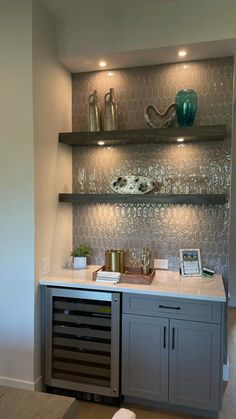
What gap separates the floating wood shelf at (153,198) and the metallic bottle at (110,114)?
0.62 metres

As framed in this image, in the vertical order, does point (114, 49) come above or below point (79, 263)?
above

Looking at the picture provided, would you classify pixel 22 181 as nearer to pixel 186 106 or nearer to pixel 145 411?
pixel 186 106

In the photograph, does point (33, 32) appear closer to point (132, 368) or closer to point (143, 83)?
point (143, 83)

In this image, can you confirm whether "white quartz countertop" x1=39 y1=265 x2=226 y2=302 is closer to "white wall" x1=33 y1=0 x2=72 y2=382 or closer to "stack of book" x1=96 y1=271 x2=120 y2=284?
"stack of book" x1=96 y1=271 x2=120 y2=284

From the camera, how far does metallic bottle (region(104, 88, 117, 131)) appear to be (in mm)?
2879

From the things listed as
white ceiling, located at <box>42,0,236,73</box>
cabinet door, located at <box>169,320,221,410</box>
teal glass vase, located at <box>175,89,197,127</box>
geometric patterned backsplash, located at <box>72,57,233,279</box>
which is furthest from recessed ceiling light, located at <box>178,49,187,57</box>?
cabinet door, located at <box>169,320,221,410</box>

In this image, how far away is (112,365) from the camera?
2436 mm

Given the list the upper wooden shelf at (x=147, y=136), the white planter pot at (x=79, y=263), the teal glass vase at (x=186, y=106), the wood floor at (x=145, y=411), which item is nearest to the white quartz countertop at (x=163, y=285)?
the white planter pot at (x=79, y=263)

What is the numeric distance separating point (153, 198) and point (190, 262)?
66cm

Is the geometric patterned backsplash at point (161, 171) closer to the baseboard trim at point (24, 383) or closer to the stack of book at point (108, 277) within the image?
the stack of book at point (108, 277)

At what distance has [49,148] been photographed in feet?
9.07

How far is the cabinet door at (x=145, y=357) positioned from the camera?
2348 mm

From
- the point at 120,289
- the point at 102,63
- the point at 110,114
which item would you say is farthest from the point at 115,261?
the point at 102,63

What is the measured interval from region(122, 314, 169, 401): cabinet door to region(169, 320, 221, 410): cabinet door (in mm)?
59
